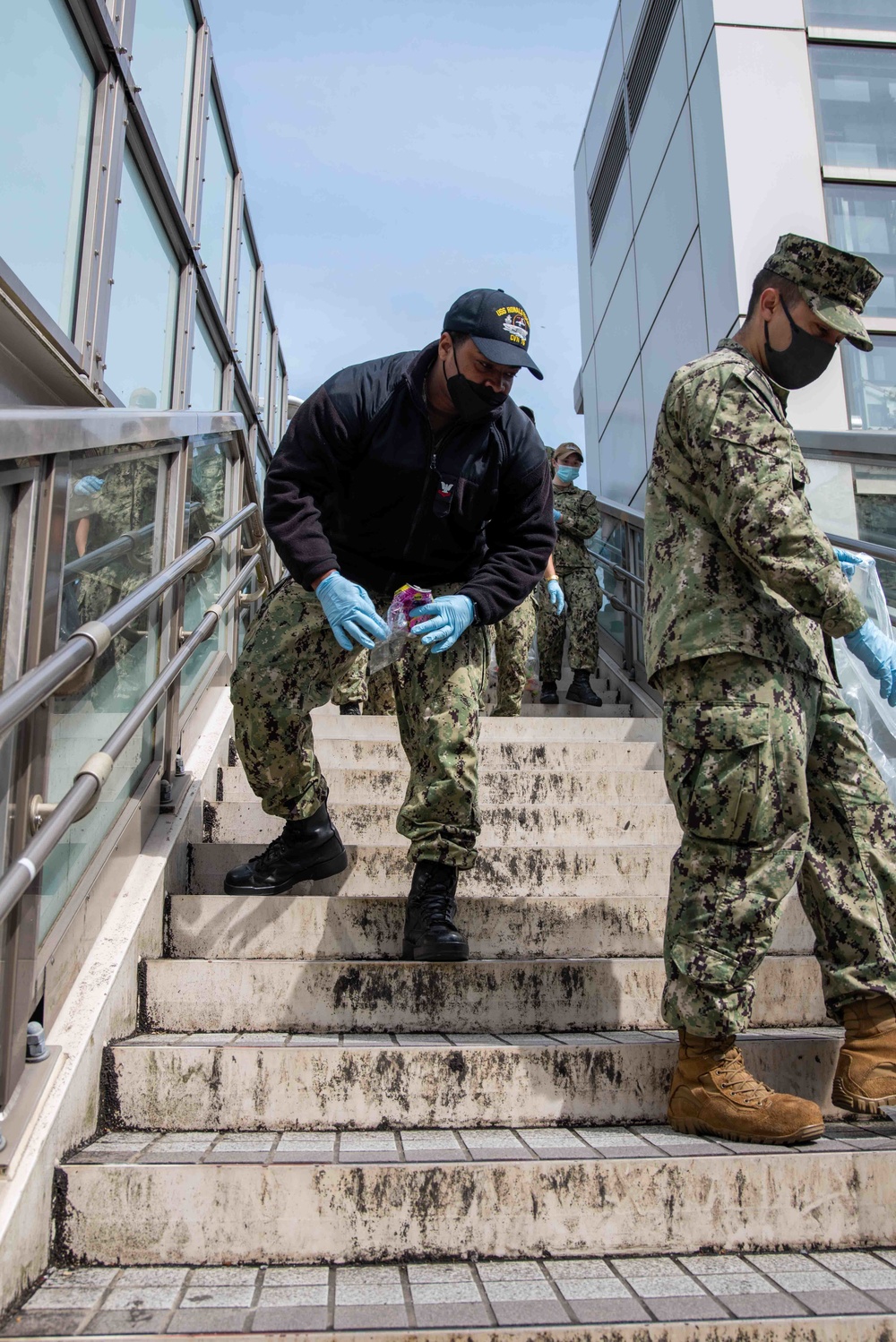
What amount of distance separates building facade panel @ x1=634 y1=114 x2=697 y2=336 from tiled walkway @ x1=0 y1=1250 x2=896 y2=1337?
7933 mm

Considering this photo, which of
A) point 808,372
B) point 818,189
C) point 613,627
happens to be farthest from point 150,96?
point 818,189

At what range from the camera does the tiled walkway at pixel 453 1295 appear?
1461mm

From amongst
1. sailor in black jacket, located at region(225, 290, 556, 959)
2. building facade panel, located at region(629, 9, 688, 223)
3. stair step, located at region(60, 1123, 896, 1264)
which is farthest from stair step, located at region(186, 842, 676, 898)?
building facade panel, located at region(629, 9, 688, 223)

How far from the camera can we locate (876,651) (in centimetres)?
254

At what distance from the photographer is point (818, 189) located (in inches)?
291

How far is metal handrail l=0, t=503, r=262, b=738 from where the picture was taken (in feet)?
4.99

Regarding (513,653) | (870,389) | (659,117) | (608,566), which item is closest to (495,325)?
(513,653)

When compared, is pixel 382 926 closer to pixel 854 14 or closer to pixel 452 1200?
pixel 452 1200

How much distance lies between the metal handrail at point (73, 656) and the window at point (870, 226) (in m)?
6.57

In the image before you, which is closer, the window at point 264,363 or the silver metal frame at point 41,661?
the silver metal frame at point 41,661

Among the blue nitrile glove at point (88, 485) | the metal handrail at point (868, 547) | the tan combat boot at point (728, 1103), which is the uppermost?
the metal handrail at point (868, 547)

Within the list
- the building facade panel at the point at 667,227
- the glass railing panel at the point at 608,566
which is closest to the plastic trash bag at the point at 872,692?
the glass railing panel at the point at 608,566

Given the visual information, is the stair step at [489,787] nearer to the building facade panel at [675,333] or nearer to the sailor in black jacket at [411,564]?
the sailor in black jacket at [411,564]

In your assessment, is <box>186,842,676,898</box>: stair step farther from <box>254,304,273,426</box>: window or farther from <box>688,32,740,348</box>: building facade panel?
<box>254,304,273,426</box>: window
